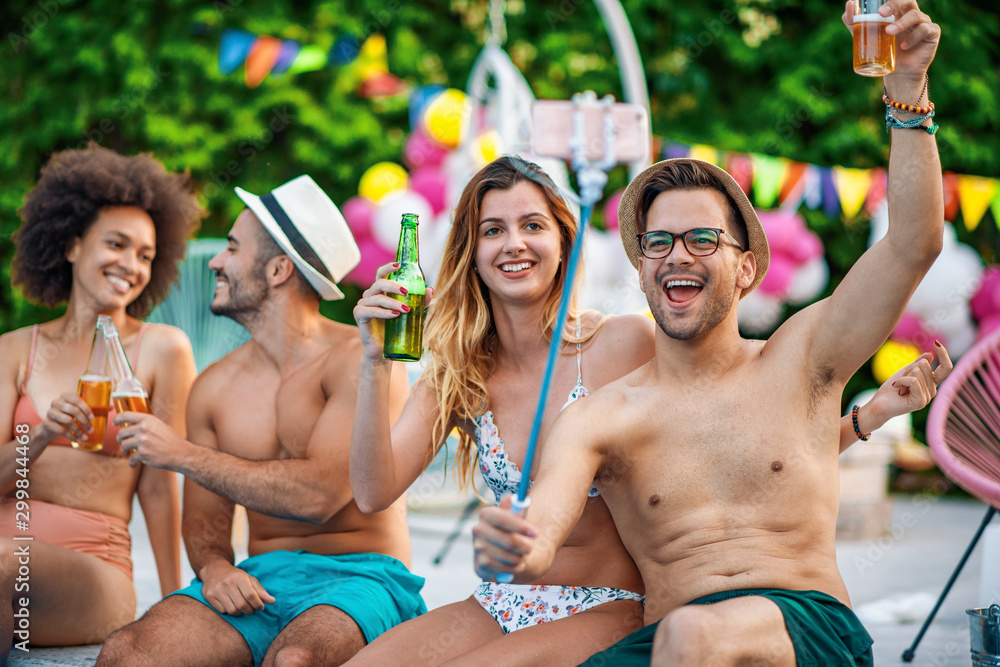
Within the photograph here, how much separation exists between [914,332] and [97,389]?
7.29 meters

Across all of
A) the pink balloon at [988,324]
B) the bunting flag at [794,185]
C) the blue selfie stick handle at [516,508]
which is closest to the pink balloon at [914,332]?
the pink balloon at [988,324]

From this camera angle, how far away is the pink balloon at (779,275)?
8078 millimetres

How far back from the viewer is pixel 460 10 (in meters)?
11.0

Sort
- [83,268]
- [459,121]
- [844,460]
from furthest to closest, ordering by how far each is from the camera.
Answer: [459,121], [844,460], [83,268]

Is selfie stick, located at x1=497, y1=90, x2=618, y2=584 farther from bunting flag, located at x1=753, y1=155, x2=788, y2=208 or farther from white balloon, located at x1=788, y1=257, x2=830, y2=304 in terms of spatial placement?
white balloon, located at x1=788, y1=257, x2=830, y2=304

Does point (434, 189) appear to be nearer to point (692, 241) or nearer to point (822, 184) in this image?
point (822, 184)

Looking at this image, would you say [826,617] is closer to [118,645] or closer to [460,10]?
[118,645]

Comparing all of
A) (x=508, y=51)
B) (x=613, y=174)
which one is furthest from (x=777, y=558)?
(x=508, y=51)

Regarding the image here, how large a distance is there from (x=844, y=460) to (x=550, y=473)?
4764 millimetres

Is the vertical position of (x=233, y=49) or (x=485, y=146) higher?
(x=233, y=49)

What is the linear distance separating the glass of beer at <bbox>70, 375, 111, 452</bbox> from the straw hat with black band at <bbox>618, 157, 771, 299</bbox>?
5.96ft

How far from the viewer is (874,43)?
2.00 metres

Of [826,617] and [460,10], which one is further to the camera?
[460,10]

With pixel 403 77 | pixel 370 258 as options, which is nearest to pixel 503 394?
pixel 370 258
